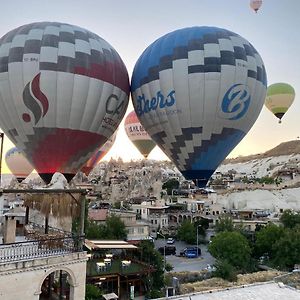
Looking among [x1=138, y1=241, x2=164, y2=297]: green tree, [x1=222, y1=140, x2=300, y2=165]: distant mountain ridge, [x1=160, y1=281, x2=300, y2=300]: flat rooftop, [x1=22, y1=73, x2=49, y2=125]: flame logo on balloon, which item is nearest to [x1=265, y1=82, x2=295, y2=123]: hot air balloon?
[x1=138, y1=241, x2=164, y2=297]: green tree

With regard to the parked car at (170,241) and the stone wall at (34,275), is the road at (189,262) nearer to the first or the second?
the parked car at (170,241)

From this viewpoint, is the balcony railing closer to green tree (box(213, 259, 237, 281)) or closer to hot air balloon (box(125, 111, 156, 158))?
green tree (box(213, 259, 237, 281))

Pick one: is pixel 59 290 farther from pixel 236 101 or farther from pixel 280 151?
pixel 280 151

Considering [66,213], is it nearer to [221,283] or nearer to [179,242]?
[221,283]

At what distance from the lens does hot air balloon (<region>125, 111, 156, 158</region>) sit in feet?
130

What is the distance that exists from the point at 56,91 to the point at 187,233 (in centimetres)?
3236

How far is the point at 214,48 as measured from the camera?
1942 centimetres

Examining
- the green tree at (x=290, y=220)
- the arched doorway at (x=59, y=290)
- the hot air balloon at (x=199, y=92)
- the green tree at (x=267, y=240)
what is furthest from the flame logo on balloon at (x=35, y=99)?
the green tree at (x=290, y=220)

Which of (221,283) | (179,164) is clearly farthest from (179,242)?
(179,164)

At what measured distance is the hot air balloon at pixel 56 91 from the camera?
18.2 metres

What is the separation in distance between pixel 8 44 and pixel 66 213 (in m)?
12.2

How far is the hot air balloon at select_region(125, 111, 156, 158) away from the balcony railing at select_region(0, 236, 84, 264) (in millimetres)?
29831

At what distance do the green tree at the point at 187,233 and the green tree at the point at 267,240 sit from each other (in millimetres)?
10482

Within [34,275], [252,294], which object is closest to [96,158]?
[252,294]
